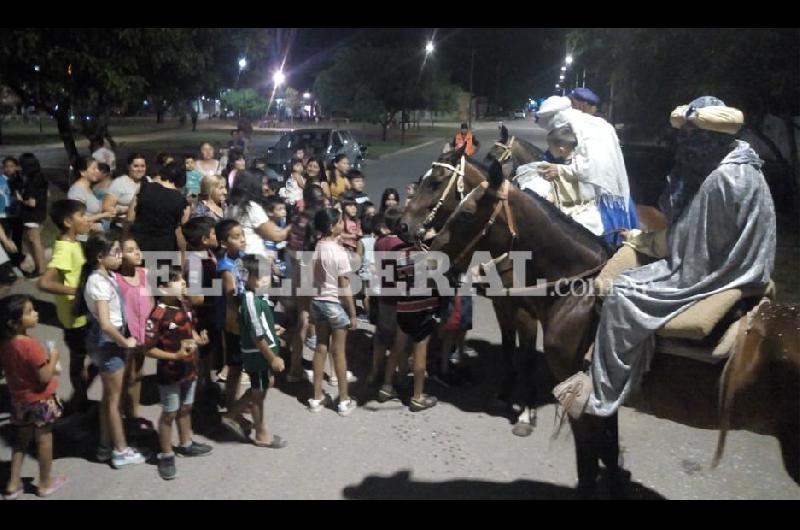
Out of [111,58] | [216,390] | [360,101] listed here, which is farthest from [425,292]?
[360,101]

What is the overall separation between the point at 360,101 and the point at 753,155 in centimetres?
3846

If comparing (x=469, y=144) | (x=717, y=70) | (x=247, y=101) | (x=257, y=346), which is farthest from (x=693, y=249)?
(x=247, y=101)

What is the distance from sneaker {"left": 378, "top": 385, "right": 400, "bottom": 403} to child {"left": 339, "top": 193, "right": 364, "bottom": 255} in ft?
5.84

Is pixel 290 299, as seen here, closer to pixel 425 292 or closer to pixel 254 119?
pixel 425 292

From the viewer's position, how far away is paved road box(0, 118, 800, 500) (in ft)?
14.9

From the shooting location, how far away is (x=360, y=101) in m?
40.3

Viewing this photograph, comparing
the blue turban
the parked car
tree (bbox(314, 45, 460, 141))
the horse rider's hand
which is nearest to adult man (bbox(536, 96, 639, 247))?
the horse rider's hand

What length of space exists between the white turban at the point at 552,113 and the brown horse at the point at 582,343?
129cm

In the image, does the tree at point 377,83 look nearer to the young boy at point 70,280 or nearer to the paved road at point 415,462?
the young boy at point 70,280

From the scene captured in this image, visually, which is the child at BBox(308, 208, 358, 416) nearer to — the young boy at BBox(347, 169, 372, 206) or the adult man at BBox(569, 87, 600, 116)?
the adult man at BBox(569, 87, 600, 116)

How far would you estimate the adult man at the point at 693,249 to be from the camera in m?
3.24

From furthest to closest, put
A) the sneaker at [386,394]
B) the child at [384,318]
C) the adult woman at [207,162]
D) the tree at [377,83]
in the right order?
the tree at [377,83], the adult woman at [207,162], the child at [384,318], the sneaker at [386,394]

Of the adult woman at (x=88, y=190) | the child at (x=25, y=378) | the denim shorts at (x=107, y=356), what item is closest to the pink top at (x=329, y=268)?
the denim shorts at (x=107, y=356)

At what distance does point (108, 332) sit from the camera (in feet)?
15.1
